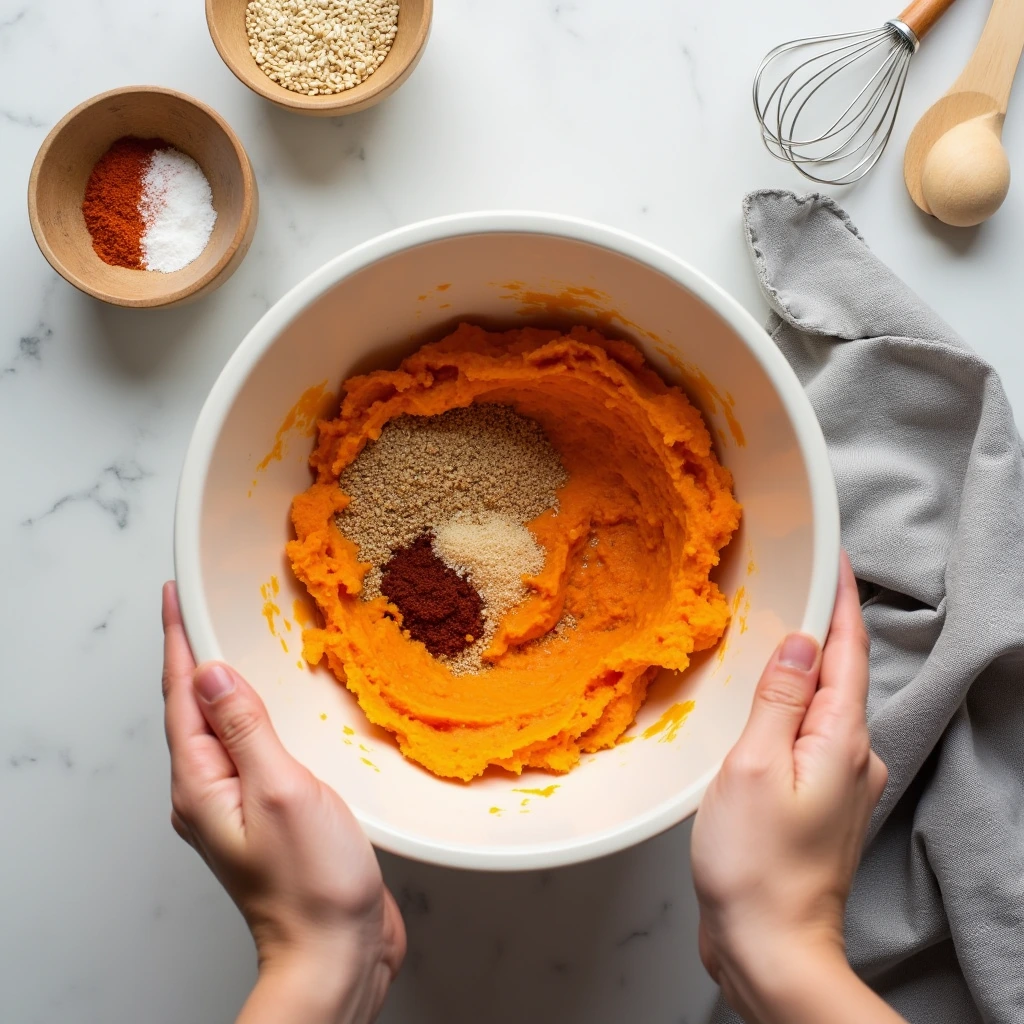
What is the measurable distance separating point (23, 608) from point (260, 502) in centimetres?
57

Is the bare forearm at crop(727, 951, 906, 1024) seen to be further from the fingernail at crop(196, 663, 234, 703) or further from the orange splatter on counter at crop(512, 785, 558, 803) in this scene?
the fingernail at crop(196, 663, 234, 703)

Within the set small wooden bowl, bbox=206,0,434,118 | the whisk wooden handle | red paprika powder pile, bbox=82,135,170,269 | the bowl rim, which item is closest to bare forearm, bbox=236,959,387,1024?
the bowl rim

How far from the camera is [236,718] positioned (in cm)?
117

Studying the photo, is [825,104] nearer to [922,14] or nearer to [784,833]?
[922,14]

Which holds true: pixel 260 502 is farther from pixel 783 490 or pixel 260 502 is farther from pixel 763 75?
pixel 763 75

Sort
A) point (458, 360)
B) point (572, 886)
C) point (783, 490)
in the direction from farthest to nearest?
1. point (572, 886)
2. point (458, 360)
3. point (783, 490)

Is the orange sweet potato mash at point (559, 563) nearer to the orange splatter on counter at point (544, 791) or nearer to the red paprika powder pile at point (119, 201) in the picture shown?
the orange splatter on counter at point (544, 791)

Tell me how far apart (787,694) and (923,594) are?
1.44 ft

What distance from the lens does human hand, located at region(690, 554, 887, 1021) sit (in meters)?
1.11

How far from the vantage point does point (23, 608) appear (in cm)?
161

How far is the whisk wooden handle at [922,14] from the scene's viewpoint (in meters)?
1.52

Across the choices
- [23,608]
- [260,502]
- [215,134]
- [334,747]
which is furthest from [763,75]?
[23,608]

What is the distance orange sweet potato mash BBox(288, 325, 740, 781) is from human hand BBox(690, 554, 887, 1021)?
0.21 meters

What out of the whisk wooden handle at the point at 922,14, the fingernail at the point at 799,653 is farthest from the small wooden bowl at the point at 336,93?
the fingernail at the point at 799,653
